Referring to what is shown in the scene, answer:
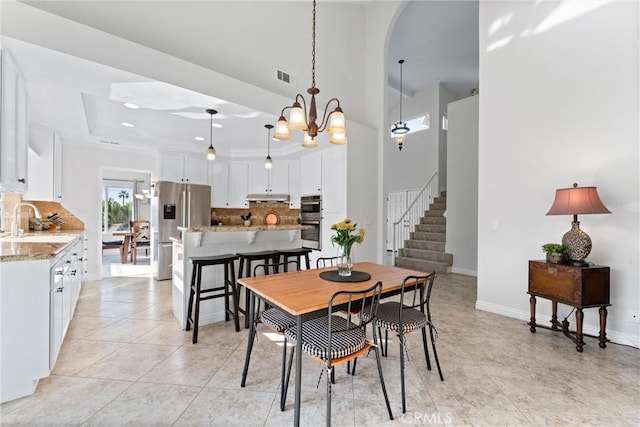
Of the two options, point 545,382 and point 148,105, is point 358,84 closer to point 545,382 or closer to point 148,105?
point 148,105

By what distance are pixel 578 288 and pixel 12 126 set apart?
5132mm

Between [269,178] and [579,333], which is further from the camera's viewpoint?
[269,178]

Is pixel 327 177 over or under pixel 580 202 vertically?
over

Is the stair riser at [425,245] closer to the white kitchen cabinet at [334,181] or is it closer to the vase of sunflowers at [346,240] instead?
the white kitchen cabinet at [334,181]

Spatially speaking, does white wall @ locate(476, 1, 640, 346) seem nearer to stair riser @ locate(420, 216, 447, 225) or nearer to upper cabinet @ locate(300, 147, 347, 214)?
upper cabinet @ locate(300, 147, 347, 214)

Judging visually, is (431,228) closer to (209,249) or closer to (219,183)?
(219,183)

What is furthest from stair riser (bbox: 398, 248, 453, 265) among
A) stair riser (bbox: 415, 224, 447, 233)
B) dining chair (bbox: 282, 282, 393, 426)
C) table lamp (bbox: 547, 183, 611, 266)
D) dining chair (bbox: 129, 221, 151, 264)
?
dining chair (bbox: 129, 221, 151, 264)

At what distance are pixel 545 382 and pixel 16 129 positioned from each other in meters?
4.78

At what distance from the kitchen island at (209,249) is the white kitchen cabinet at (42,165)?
2614 mm

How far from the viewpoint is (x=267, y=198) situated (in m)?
6.02

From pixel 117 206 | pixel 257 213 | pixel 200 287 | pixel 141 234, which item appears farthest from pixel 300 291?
pixel 117 206

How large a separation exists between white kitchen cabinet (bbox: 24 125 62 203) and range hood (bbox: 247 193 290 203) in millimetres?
3113

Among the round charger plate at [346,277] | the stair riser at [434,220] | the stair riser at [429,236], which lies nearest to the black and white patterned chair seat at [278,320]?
the round charger plate at [346,277]

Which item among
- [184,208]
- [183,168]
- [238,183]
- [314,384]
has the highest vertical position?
[183,168]
